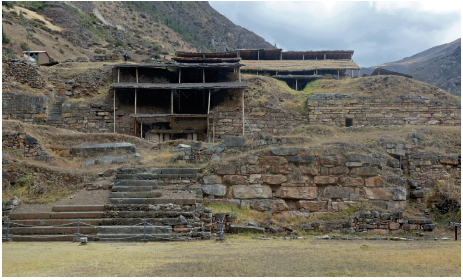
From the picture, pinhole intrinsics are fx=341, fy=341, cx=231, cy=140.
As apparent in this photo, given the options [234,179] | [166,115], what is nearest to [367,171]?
[234,179]

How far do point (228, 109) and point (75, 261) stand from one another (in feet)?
70.1

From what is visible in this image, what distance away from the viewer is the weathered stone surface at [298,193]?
13391 mm

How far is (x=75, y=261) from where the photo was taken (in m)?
7.53

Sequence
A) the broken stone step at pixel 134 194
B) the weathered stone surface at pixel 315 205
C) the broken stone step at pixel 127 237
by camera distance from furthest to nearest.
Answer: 1. the weathered stone surface at pixel 315 205
2. the broken stone step at pixel 134 194
3. the broken stone step at pixel 127 237

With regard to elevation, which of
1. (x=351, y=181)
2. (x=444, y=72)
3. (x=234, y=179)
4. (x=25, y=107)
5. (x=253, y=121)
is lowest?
(x=351, y=181)

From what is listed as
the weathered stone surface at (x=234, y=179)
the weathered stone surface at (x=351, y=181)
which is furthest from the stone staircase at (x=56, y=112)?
the weathered stone surface at (x=351, y=181)

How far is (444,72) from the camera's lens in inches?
2219

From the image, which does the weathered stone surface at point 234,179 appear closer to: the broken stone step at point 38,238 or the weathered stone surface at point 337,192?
the weathered stone surface at point 337,192

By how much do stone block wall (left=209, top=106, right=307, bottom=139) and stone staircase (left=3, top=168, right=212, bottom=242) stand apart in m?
15.0

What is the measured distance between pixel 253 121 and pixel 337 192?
14.9m

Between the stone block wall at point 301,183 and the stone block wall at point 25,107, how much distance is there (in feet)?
60.9

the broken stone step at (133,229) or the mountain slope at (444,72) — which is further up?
the mountain slope at (444,72)

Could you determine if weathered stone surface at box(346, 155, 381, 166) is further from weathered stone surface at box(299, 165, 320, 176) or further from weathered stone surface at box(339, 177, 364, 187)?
weathered stone surface at box(299, 165, 320, 176)

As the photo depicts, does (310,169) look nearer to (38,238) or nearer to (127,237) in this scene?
(127,237)
